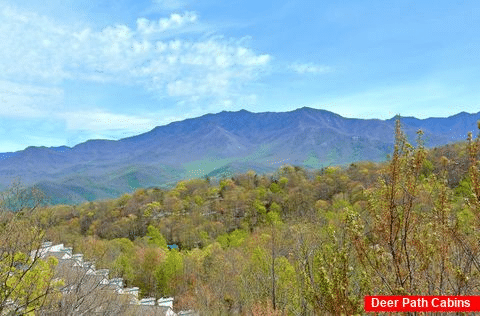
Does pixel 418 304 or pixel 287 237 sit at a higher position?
pixel 418 304

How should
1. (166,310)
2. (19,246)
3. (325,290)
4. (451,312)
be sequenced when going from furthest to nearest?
(166,310), (19,246), (451,312), (325,290)

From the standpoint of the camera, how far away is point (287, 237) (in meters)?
45.3

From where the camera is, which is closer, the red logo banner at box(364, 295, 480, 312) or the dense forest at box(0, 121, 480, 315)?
the red logo banner at box(364, 295, 480, 312)

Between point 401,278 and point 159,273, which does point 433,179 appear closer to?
point 401,278

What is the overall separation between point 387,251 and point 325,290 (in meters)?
1.48

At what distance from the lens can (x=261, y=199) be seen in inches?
4045

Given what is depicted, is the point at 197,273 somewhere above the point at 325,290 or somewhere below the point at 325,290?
below

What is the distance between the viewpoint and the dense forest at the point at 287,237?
6.39 meters

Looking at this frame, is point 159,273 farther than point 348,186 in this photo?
No

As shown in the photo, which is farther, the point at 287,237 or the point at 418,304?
Answer: the point at 287,237

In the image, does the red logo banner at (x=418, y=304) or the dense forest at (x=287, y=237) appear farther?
the dense forest at (x=287, y=237)

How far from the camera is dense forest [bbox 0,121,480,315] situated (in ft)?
21.0

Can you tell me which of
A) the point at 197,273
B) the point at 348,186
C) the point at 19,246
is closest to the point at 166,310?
the point at 19,246

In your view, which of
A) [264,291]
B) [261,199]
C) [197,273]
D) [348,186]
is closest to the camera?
[264,291]
